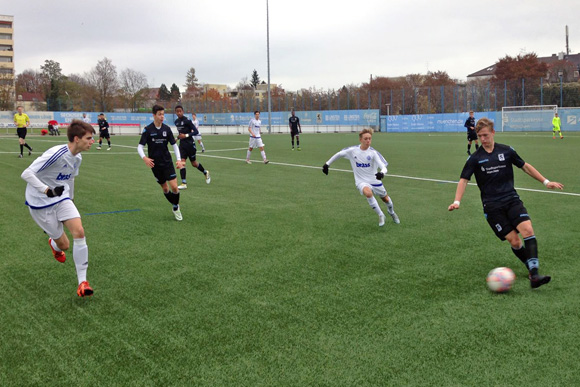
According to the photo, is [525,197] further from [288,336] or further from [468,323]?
[288,336]

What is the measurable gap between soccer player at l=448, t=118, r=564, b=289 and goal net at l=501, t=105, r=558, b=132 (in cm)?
4337

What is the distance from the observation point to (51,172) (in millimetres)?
5422

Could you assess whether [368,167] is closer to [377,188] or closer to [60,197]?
[377,188]

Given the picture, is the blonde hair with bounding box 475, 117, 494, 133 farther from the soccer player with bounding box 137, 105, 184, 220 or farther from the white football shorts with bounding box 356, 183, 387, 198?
the soccer player with bounding box 137, 105, 184, 220

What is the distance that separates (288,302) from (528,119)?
4622 cm

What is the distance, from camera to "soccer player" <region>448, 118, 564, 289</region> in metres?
5.64

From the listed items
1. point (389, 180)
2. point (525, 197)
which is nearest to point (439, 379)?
point (525, 197)

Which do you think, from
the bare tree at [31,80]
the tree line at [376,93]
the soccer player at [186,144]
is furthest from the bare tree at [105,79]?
the soccer player at [186,144]

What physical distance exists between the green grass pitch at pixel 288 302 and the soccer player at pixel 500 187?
21.8 inches

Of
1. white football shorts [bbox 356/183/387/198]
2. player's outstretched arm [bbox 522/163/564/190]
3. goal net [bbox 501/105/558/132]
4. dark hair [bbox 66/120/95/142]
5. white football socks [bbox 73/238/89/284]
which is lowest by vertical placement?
white football socks [bbox 73/238/89/284]

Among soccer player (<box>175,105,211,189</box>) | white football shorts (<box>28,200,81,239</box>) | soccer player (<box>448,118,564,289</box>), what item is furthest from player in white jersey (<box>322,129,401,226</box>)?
soccer player (<box>175,105,211,189</box>)

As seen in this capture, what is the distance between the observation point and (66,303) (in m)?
5.09

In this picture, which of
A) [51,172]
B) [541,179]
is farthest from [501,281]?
[51,172]

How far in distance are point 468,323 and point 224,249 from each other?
374 centimetres
